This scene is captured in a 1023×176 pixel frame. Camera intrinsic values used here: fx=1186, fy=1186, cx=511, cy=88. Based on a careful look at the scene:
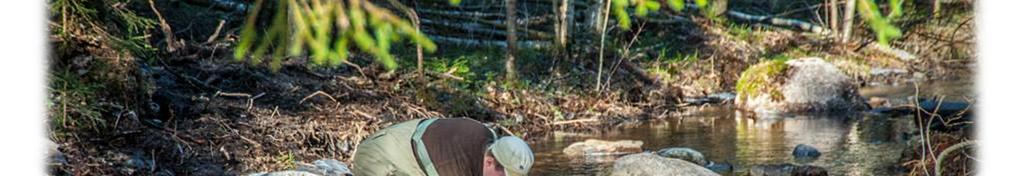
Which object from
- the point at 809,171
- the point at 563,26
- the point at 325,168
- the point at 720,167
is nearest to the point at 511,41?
the point at 563,26

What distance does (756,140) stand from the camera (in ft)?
42.2

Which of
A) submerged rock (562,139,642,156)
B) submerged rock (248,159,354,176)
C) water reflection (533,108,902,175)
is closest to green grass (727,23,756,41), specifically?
water reflection (533,108,902,175)

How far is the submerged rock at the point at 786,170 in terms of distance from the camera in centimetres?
1019

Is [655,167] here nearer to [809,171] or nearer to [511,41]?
[809,171]

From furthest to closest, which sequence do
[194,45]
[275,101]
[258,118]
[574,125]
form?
[574,125] → [194,45] → [275,101] → [258,118]

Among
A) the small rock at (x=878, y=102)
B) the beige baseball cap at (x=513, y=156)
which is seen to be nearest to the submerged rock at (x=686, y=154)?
the beige baseball cap at (x=513, y=156)

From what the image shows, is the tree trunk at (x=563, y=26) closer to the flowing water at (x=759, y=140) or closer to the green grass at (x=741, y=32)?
the flowing water at (x=759, y=140)

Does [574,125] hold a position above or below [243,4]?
below

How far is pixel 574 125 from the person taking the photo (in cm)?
1448

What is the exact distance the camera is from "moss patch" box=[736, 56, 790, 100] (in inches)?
665

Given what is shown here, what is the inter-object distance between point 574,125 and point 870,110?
448cm

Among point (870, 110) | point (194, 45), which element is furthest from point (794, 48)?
point (194, 45)

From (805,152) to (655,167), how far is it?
90.2 inches

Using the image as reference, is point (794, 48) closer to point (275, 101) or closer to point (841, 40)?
point (841, 40)
